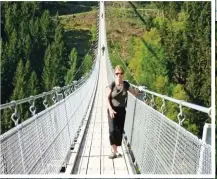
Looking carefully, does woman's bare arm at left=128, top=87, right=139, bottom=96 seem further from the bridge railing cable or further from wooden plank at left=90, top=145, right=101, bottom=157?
wooden plank at left=90, top=145, right=101, bottom=157

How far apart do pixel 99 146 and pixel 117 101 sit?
1.51 meters

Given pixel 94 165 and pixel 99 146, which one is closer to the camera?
pixel 94 165

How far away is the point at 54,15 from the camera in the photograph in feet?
31.2

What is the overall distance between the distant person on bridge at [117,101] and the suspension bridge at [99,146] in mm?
171

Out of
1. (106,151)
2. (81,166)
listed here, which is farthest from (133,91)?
(106,151)

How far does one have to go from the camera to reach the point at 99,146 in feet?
16.7

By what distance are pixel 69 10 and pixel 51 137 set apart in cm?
534

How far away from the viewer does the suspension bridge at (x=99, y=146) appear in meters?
2.42

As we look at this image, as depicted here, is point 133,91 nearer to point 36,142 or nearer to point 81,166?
point 81,166

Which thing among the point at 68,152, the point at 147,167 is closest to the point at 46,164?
the point at 147,167

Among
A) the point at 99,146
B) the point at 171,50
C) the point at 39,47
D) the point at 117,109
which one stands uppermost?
the point at 39,47

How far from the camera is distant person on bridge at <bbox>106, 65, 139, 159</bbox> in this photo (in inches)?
139

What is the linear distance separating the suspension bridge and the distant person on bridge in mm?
171

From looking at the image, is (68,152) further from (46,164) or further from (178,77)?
(178,77)
